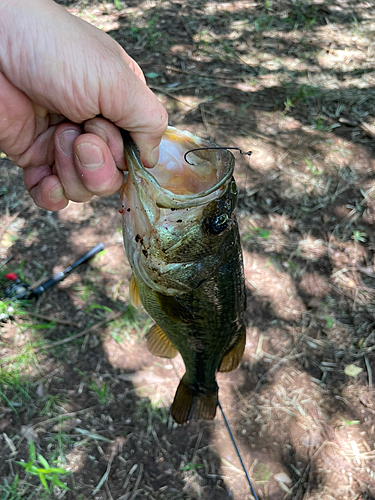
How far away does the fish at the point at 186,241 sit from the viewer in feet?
4.84

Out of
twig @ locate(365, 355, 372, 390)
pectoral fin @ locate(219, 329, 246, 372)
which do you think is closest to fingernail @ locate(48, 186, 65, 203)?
pectoral fin @ locate(219, 329, 246, 372)

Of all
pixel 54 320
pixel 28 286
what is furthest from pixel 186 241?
pixel 28 286

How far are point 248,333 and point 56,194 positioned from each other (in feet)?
7.22

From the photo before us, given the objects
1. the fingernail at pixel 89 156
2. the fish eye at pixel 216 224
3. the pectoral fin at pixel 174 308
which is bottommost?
the pectoral fin at pixel 174 308

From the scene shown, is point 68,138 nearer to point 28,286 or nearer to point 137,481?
→ point 28,286

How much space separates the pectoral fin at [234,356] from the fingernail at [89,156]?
1.21 meters

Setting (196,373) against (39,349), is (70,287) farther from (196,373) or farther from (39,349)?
(196,373)

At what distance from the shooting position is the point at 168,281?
165 centimetres

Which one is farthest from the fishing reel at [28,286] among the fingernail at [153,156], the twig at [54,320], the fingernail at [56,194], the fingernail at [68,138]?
the fingernail at [153,156]

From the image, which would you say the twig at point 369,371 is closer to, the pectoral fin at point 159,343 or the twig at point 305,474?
the twig at point 305,474

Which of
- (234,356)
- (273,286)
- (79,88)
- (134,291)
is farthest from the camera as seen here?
(273,286)

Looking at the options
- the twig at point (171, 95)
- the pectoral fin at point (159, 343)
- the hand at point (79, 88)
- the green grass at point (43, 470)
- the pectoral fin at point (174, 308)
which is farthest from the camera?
the twig at point (171, 95)

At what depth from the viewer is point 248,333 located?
3.37m

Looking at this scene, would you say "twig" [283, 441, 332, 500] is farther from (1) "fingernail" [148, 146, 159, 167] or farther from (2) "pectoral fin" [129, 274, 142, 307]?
(1) "fingernail" [148, 146, 159, 167]
